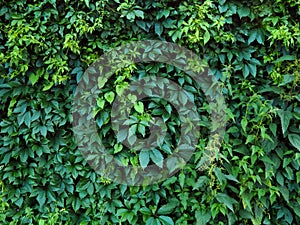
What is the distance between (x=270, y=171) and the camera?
2.06 m

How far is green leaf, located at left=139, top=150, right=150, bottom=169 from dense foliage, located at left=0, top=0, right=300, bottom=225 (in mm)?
36

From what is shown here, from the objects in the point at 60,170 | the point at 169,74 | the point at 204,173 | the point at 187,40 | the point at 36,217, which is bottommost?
the point at 36,217

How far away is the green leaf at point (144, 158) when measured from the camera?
2.04 metres

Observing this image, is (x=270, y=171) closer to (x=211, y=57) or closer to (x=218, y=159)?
(x=218, y=159)

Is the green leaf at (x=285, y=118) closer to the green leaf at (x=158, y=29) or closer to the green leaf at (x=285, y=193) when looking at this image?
the green leaf at (x=285, y=193)

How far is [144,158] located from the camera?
2.05m

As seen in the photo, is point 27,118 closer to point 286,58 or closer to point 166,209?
point 166,209

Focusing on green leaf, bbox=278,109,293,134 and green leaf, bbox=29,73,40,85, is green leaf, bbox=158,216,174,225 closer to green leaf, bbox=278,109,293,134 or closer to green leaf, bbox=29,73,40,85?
green leaf, bbox=278,109,293,134

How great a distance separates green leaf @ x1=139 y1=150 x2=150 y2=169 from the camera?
2.04 m

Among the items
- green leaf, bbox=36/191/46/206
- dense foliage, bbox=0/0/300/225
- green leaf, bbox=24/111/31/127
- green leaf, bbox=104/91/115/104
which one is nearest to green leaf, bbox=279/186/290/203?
dense foliage, bbox=0/0/300/225

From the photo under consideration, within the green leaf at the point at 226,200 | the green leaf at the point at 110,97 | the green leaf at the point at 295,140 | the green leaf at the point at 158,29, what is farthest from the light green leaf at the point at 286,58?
the green leaf at the point at 110,97

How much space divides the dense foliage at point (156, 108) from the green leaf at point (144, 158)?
4 centimetres

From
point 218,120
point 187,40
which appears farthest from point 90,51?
point 218,120

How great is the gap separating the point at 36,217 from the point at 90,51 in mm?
A: 1158
